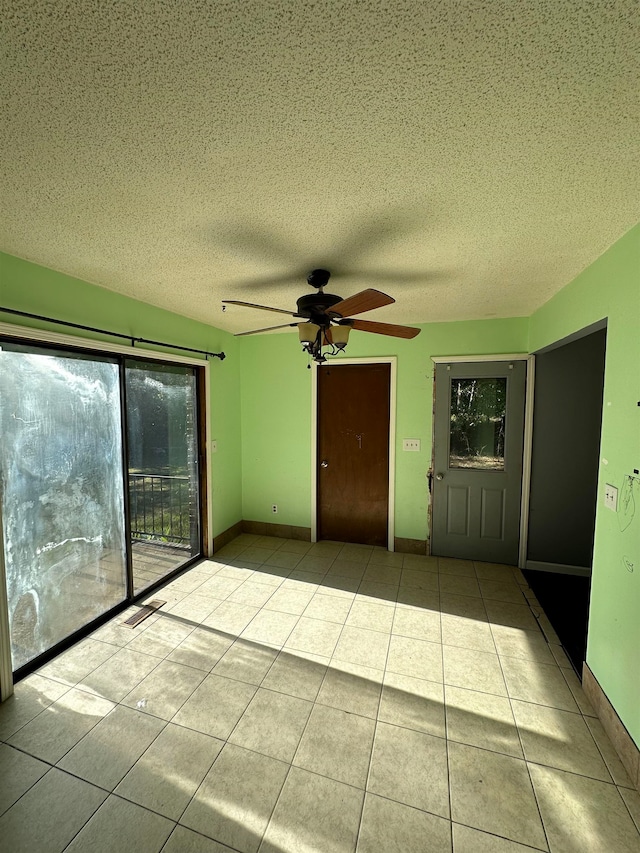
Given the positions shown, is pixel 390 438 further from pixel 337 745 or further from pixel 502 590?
pixel 337 745

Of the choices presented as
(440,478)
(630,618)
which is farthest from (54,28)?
(440,478)

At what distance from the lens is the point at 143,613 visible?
265 cm

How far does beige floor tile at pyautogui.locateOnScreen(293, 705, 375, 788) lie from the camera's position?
151 centimetres

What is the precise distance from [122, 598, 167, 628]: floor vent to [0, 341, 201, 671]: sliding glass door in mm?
178

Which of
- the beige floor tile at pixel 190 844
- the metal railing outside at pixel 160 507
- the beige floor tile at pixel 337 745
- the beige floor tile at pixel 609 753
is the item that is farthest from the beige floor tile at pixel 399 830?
the metal railing outside at pixel 160 507

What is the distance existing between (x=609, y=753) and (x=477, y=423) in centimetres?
246

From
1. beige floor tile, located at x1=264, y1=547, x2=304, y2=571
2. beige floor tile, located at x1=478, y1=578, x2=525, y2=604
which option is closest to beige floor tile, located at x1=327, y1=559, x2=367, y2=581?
beige floor tile, located at x1=264, y1=547, x2=304, y2=571

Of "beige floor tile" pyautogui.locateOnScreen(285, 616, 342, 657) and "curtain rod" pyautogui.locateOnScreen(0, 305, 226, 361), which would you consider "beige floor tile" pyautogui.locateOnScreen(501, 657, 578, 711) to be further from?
"curtain rod" pyautogui.locateOnScreen(0, 305, 226, 361)

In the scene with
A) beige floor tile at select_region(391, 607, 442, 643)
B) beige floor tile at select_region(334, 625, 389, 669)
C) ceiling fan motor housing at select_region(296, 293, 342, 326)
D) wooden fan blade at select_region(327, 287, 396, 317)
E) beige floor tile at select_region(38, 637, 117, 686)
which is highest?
ceiling fan motor housing at select_region(296, 293, 342, 326)

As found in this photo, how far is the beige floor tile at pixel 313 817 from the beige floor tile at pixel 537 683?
1.09 meters

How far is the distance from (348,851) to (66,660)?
191 cm

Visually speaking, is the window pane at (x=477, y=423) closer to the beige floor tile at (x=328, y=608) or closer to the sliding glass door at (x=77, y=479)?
the beige floor tile at (x=328, y=608)

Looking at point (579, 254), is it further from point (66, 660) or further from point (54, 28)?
point (66, 660)

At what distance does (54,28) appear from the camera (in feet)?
2.56
